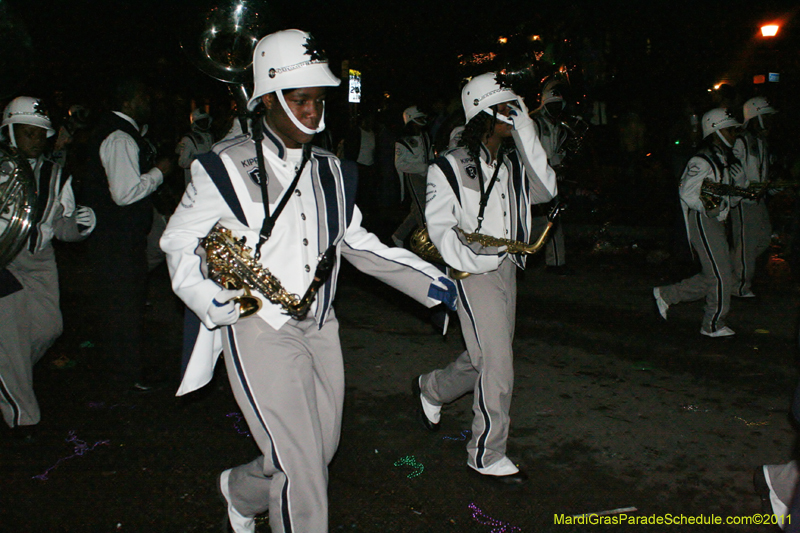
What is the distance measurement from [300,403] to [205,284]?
648 millimetres

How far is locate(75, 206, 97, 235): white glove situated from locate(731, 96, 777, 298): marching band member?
6381 mm

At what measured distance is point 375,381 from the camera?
6.04 m

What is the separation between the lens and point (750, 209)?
8148 millimetres

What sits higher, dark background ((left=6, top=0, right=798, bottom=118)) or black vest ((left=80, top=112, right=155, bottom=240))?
dark background ((left=6, top=0, right=798, bottom=118))

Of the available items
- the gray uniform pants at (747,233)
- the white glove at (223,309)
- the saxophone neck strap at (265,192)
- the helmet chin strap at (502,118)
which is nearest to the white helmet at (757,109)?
the gray uniform pants at (747,233)

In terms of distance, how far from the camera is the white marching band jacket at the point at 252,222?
9.87 feet

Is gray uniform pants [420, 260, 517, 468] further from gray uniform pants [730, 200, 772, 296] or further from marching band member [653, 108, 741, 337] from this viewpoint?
gray uniform pants [730, 200, 772, 296]

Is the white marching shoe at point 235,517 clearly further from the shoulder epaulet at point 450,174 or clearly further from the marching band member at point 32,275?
the marching band member at point 32,275

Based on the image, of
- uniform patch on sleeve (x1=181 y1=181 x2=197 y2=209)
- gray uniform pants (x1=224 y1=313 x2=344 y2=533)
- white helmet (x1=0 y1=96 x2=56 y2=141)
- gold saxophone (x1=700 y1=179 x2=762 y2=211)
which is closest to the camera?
gray uniform pants (x1=224 y1=313 x2=344 y2=533)

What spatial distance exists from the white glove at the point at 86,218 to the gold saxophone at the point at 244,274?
236 cm

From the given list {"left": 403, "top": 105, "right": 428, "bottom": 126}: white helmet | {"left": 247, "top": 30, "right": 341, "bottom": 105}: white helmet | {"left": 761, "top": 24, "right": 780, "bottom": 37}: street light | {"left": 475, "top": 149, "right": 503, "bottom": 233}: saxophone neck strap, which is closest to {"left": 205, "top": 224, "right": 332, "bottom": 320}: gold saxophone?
{"left": 247, "top": 30, "right": 341, "bottom": 105}: white helmet

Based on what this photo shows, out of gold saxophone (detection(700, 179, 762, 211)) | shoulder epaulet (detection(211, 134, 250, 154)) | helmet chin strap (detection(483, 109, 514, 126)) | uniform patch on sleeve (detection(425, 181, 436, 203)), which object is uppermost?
helmet chin strap (detection(483, 109, 514, 126))

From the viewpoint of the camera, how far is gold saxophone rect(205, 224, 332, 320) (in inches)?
122

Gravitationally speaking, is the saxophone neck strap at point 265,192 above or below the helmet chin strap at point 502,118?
below
